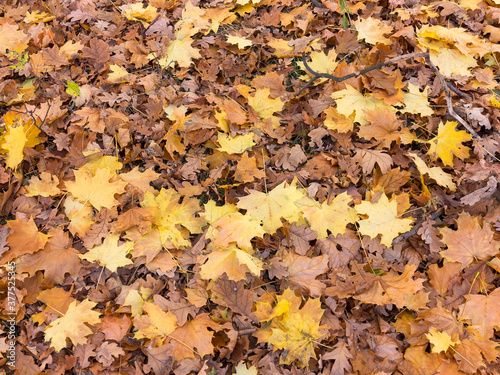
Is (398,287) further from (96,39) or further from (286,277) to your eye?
(96,39)

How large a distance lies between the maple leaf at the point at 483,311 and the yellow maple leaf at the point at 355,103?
4.26 ft

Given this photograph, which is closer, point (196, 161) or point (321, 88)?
point (196, 161)

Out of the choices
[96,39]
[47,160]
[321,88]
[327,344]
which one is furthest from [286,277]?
[96,39]

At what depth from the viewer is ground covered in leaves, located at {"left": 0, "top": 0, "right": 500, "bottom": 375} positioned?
1894 mm

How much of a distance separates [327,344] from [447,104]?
1.86 m

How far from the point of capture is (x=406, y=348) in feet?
6.21

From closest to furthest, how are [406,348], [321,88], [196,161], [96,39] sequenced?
1. [406,348]
2. [196,161]
3. [321,88]
4. [96,39]

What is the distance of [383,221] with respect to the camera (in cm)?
212

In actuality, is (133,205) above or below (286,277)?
above

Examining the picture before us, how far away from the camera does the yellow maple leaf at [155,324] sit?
6.21 feet

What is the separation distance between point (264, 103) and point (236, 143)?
41 cm

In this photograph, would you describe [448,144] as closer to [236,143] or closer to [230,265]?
[236,143]

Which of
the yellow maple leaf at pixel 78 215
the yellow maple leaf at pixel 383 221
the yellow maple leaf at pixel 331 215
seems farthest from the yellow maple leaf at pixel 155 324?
the yellow maple leaf at pixel 383 221

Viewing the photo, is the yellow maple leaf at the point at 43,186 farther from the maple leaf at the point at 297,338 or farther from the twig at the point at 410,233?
the twig at the point at 410,233
